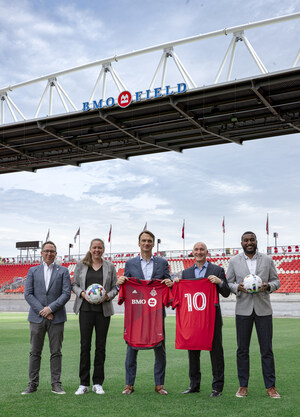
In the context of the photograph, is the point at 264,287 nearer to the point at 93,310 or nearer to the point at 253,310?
the point at 253,310

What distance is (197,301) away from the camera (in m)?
6.62

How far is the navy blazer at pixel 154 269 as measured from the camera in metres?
6.75

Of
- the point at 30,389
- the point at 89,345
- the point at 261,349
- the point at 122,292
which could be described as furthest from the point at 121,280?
the point at 261,349

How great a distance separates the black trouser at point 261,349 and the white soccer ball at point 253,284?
0.38 metres

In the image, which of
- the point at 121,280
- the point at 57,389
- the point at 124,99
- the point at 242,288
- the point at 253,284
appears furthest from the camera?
the point at 124,99

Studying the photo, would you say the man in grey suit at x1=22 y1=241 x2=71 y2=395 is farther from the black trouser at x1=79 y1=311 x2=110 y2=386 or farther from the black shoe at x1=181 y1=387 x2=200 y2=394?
the black shoe at x1=181 y1=387 x2=200 y2=394

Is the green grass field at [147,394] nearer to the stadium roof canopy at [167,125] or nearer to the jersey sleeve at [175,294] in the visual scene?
the jersey sleeve at [175,294]

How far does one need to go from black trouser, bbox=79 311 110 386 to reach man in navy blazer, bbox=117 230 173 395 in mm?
364

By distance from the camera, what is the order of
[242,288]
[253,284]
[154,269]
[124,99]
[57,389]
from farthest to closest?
[124,99] → [154,269] → [57,389] → [242,288] → [253,284]

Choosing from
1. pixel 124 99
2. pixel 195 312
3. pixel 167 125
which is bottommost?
pixel 195 312

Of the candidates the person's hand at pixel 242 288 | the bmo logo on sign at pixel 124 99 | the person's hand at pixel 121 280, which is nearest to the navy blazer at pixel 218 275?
the person's hand at pixel 242 288

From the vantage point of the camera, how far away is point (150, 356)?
10141 millimetres

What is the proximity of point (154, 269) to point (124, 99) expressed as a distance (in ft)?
54.2

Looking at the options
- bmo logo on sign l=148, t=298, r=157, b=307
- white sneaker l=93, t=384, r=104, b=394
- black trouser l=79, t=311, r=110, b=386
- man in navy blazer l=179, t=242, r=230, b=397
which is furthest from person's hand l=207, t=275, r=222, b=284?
white sneaker l=93, t=384, r=104, b=394
